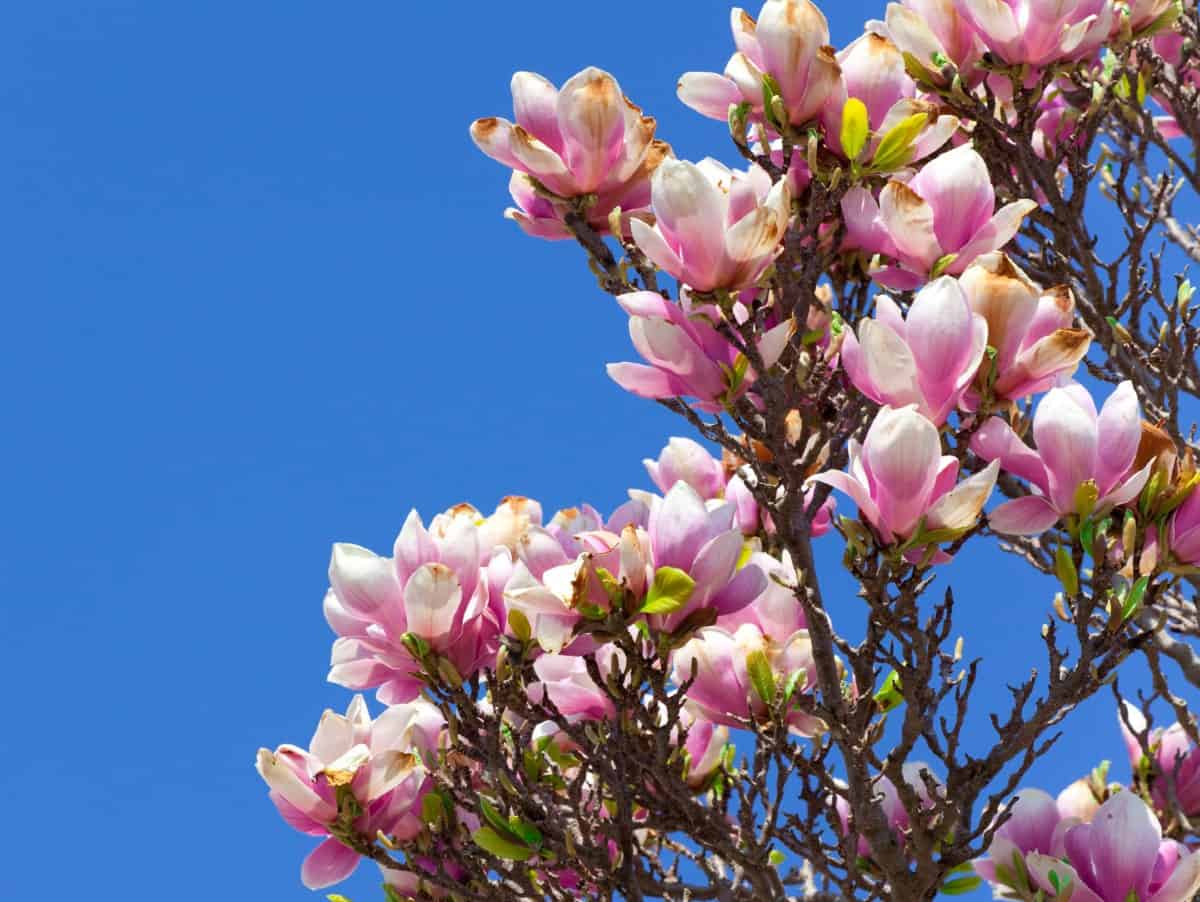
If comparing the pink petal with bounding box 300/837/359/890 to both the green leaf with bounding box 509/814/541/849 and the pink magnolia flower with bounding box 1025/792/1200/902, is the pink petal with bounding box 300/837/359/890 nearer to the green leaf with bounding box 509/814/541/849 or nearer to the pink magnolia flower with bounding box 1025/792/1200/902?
the green leaf with bounding box 509/814/541/849

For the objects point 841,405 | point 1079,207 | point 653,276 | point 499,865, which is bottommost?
point 499,865

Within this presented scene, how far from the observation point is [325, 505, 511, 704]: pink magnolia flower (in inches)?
97.7

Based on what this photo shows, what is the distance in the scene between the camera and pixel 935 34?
3338 mm

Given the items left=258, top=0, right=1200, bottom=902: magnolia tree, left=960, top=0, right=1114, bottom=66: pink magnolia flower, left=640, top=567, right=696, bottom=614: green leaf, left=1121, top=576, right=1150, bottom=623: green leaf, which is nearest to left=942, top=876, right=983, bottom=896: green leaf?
left=258, top=0, right=1200, bottom=902: magnolia tree

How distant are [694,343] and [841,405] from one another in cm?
41

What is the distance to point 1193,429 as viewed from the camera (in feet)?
12.6

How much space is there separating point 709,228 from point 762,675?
845mm

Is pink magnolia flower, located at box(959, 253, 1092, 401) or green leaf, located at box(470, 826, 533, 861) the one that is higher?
pink magnolia flower, located at box(959, 253, 1092, 401)

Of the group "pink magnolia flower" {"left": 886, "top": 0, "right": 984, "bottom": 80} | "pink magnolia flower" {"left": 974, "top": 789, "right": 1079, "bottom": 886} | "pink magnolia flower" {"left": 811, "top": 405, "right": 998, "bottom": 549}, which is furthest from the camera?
"pink magnolia flower" {"left": 886, "top": 0, "right": 984, "bottom": 80}

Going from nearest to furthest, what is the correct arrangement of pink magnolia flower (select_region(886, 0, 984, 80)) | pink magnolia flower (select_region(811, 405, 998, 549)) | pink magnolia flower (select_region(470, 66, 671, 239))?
1. pink magnolia flower (select_region(811, 405, 998, 549))
2. pink magnolia flower (select_region(470, 66, 671, 239))
3. pink magnolia flower (select_region(886, 0, 984, 80))

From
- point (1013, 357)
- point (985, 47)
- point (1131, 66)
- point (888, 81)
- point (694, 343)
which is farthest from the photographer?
point (1131, 66)

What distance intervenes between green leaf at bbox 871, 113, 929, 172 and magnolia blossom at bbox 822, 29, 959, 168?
0.02 metres

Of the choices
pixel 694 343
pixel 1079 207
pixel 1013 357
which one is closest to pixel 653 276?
pixel 694 343

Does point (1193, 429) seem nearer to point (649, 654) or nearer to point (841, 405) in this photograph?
point (841, 405)
